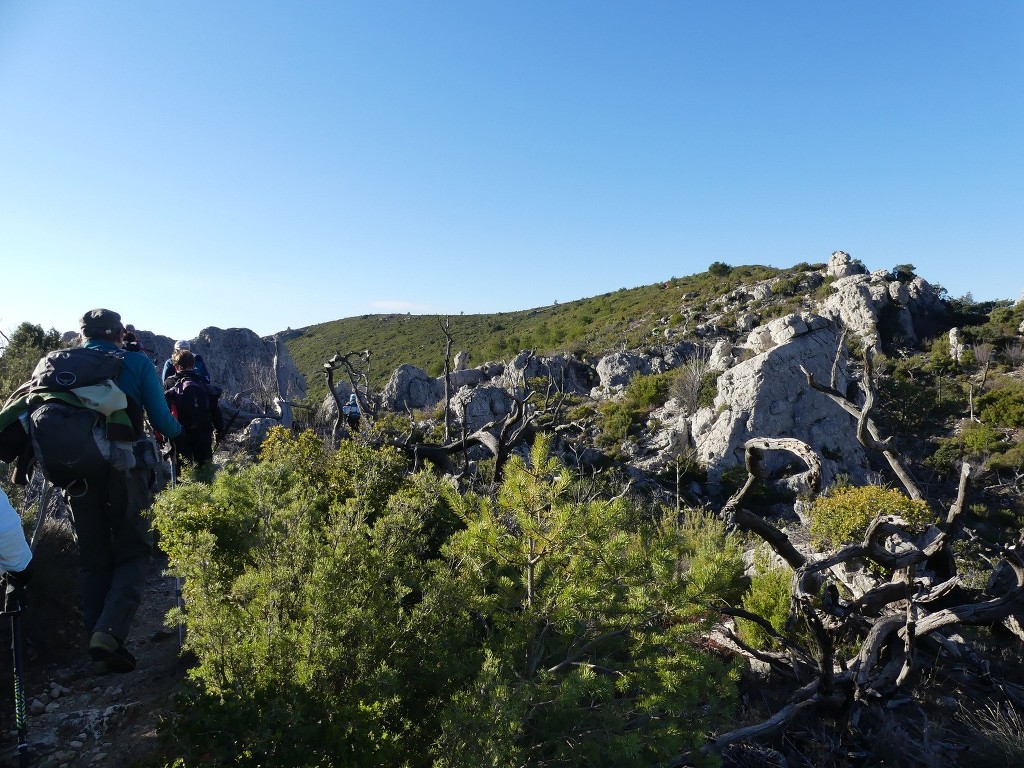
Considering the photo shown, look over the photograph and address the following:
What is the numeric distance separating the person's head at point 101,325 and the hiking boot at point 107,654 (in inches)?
62.5

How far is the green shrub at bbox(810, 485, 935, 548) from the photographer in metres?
7.25

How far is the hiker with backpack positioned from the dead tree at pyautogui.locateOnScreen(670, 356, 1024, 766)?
345cm

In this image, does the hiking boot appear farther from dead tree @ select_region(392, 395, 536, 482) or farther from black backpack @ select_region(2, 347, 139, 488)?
dead tree @ select_region(392, 395, 536, 482)

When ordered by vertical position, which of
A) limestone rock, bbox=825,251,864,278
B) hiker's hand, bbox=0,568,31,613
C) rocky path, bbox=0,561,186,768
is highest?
limestone rock, bbox=825,251,864,278

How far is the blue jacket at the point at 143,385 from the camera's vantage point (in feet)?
Answer: 10.3

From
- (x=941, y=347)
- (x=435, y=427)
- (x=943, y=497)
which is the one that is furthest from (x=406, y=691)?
(x=941, y=347)

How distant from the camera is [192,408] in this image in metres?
4.57

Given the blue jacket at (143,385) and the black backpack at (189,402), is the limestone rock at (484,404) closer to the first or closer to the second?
the black backpack at (189,402)

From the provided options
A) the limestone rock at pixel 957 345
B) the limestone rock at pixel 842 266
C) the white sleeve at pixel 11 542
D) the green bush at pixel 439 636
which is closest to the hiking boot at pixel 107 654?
the white sleeve at pixel 11 542

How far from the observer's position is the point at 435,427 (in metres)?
16.2

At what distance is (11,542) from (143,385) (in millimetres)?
1018

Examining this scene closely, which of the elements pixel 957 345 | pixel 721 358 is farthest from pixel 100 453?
pixel 957 345

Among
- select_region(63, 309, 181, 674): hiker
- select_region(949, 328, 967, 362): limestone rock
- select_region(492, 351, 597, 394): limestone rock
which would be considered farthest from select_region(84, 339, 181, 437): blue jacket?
select_region(949, 328, 967, 362): limestone rock

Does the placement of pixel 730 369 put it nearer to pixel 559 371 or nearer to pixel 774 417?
pixel 774 417
